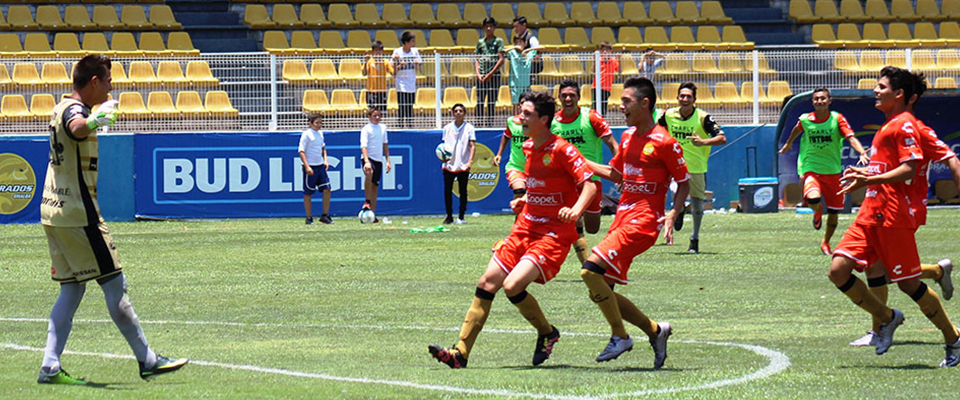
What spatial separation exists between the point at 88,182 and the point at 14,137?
1685cm

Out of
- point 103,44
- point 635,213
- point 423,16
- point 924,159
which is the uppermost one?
point 423,16

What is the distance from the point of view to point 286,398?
686cm

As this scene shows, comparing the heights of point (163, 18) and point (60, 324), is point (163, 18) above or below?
above

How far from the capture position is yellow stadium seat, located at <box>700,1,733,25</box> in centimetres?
3241

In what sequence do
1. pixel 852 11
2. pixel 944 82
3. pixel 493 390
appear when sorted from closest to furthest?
pixel 493 390, pixel 944 82, pixel 852 11

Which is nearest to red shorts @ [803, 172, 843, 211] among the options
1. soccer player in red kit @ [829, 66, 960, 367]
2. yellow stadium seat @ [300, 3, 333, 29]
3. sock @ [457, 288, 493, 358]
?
soccer player in red kit @ [829, 66, 960, 367]

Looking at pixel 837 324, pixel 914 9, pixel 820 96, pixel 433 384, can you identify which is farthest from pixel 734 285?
pixel 914 9

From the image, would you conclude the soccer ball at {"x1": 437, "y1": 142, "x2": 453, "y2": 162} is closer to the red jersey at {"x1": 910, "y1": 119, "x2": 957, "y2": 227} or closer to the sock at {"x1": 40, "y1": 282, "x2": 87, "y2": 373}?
the red jersey at {"x1": 910, "y1": 119, "x2": 957, "y2": 227}

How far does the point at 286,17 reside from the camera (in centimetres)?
3097

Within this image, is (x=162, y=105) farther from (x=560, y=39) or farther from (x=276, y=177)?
(x=560, y=39)

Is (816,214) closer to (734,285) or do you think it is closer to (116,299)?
(734,285)

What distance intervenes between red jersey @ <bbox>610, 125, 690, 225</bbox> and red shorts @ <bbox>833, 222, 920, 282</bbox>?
1.12 meters

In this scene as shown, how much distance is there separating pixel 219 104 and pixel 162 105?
1.04 metres

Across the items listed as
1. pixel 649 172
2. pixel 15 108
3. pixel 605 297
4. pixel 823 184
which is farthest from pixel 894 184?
pixel 15 108
